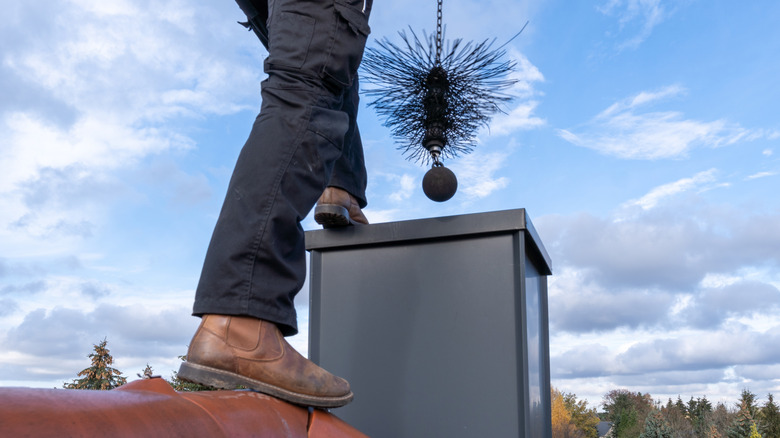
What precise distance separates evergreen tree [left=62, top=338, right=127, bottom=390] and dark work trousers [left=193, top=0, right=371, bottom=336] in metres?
4.70

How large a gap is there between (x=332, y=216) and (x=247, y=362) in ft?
2.75

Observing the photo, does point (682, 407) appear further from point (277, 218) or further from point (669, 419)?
point (277, 218)

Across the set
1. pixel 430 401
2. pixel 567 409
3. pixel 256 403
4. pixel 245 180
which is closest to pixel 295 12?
pixel 245 180

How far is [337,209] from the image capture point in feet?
6.07

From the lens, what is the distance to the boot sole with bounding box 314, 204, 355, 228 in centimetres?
185

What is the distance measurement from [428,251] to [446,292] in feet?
0.43

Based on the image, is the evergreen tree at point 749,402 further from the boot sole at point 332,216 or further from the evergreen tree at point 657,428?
the boot sole at point 332,216

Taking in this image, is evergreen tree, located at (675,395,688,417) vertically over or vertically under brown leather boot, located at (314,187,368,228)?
under

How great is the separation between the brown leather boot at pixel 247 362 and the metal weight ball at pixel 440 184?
1.10 metres

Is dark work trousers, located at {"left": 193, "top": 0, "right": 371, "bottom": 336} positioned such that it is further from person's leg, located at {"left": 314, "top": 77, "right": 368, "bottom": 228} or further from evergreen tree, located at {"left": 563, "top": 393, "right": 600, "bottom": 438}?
evergreen tree, located at {"left": 563, "top": 393, "right": 600, "bottom": 438}

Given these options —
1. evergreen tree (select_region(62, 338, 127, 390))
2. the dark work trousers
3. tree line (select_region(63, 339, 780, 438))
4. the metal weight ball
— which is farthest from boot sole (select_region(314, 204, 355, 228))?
tree line (select_region(63, 339, 780, 438))

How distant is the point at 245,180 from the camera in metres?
1.12

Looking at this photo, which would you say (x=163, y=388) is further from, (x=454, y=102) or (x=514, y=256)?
(x=454, y=102)

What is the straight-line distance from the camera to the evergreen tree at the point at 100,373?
17.6ft
